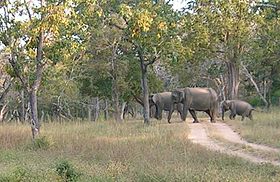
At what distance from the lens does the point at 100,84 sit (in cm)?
4125

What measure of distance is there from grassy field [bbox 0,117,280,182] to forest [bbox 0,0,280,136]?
2.36 meters

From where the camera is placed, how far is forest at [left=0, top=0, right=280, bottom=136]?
2170 centimetres

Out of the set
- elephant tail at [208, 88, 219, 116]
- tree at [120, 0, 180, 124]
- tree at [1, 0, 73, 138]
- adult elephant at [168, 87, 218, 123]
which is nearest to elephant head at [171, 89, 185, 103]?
adult elephant at [168, 87, 218, 123]

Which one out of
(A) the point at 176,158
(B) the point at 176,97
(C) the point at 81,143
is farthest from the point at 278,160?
(B) the point at 176,97

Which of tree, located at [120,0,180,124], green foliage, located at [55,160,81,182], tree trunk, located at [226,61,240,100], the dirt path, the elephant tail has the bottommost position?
the dirt path

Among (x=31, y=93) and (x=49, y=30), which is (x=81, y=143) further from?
(x=49, y=30)

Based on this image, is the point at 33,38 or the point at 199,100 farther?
the point at 199,100

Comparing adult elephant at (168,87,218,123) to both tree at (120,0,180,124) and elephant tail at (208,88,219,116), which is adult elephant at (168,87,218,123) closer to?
elephant tail at (208,88,219,116)

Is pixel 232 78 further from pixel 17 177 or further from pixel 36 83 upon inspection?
pixel 17 177

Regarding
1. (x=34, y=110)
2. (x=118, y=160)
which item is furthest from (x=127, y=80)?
(x=118, y=160)

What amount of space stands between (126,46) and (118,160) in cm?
1857

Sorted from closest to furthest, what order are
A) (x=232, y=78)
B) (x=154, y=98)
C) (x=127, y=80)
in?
(x=127, y=80)
(x=232, y=78)
(x=154, y=98)

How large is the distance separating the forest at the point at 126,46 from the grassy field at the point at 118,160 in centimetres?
236

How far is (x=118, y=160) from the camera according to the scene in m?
16.8
